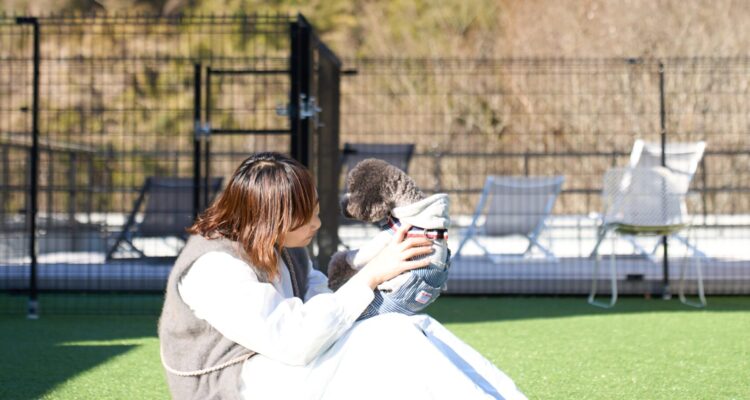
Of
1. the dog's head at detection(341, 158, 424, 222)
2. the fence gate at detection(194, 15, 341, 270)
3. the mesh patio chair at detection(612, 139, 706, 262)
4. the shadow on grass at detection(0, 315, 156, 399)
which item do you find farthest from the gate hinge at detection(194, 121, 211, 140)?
the dog's head at detection(341, 158, 424, 222)

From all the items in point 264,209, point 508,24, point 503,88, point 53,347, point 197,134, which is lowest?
point 53,347

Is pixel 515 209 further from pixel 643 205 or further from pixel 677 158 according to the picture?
pixel 643 205

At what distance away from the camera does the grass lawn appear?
11.4 feet

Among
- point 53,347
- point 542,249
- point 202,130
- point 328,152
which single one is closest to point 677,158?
point 542,249

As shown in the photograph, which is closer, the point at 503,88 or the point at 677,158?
the point at 677,158

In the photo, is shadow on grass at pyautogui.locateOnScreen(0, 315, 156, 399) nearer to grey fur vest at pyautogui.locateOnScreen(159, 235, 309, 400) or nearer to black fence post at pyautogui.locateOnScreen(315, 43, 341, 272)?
black fence post at pyautogui.locateOnScreen(315, 43, 341, 272)

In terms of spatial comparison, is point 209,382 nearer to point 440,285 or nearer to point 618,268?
point 440,285

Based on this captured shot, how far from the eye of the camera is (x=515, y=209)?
7277 mm

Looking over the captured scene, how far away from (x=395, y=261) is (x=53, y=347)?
2925 mm

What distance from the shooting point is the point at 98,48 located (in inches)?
748

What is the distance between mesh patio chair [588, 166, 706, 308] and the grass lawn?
1.54ft

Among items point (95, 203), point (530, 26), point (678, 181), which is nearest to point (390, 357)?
point (678, 181)

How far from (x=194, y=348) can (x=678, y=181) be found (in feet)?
16.5

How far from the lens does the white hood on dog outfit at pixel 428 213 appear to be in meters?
2.22
